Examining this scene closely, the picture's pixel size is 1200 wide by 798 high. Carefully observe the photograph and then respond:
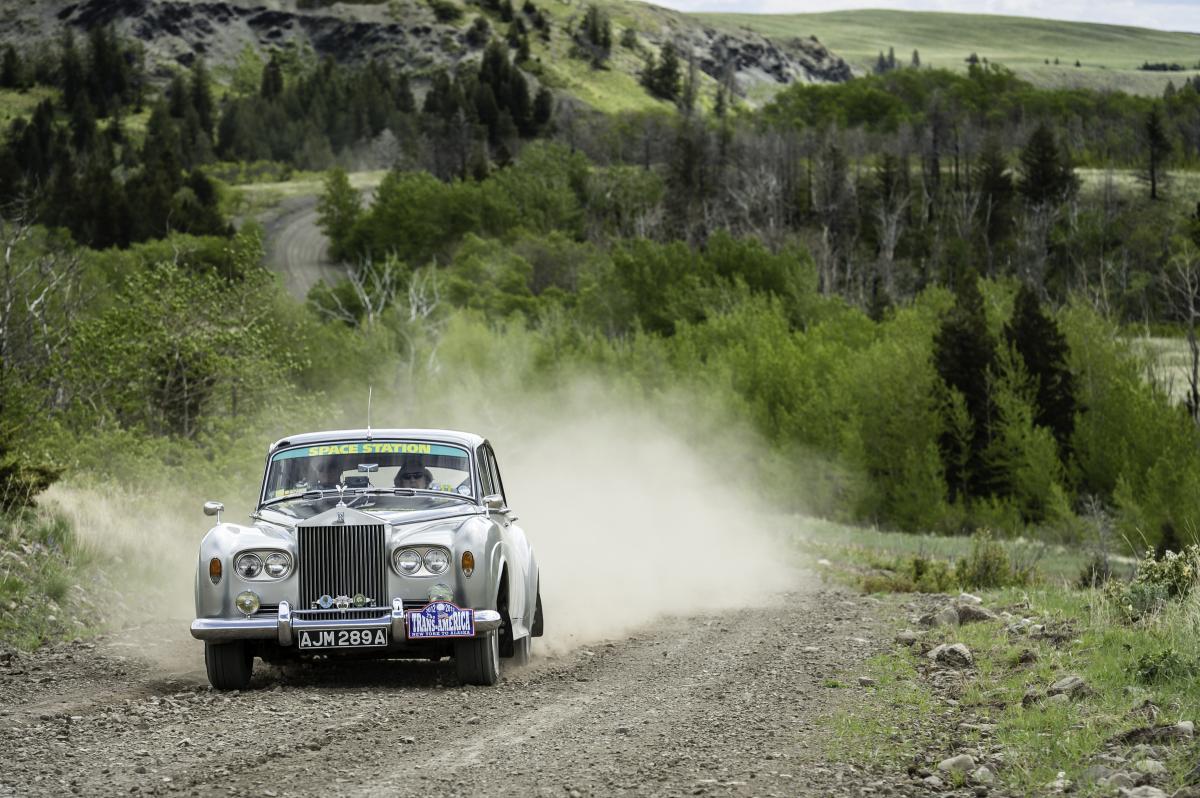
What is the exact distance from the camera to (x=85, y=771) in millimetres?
7887

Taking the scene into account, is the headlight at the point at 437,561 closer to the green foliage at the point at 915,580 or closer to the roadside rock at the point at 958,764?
the roadside rock at the point at 958,764

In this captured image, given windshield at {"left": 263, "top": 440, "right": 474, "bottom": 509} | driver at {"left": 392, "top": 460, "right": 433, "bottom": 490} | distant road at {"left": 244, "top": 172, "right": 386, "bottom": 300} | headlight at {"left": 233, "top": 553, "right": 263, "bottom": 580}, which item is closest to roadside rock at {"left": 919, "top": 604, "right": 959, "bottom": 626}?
windshield at {"left": 263, "top": 440, "right": 474, "bottom": 509}

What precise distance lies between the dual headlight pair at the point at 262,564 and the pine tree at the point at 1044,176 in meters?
132

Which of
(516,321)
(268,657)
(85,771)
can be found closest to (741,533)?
(268,657)

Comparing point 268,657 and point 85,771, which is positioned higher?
point 85,771

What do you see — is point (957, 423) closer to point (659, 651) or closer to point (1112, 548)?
point (1112, 548)

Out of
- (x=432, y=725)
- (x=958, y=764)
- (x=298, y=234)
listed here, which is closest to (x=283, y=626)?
(x=432, y=725)

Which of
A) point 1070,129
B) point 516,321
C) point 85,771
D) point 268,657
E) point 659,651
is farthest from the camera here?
point 1070,129

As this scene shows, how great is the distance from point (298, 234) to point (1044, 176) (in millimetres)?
70290

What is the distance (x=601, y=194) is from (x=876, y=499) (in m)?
89.2

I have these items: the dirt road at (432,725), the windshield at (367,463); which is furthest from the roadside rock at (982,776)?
the windshield at (367,463)

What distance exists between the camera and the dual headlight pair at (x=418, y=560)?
435 inches

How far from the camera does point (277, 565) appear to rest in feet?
36.2

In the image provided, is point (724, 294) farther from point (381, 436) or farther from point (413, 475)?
point (413, 475)
